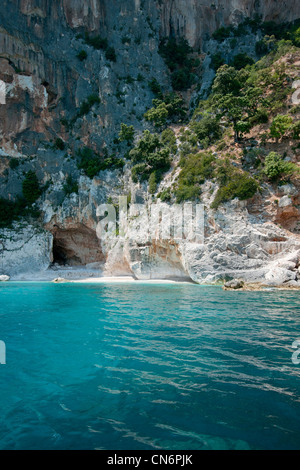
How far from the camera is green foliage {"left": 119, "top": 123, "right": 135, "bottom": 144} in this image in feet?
120

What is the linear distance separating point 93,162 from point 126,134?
19.2 feet

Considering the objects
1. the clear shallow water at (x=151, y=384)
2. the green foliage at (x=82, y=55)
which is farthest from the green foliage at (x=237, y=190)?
the green foliage at (x=82, y=55)

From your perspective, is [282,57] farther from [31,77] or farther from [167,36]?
[31,77]

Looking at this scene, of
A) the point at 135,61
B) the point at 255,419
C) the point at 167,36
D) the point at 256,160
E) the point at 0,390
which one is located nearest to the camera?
the point at 255,419

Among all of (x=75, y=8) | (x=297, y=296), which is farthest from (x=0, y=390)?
(x=75, y=8)

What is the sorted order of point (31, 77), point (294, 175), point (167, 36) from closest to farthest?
point (294, 175), point (31, 77), point (167, 36)

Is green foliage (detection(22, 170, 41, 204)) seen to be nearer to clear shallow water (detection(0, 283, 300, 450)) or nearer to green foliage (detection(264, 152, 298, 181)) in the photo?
green foliage (detection(264, 152, 298, 181))

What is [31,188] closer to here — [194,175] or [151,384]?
[194,175]

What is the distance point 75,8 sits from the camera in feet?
134

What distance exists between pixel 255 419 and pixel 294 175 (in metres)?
24.2

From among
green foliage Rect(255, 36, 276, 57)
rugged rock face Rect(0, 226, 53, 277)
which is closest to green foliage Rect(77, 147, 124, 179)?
rugged rock face Rect(0, 226, 53, 277)

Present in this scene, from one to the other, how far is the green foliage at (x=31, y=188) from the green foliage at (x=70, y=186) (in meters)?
3.89

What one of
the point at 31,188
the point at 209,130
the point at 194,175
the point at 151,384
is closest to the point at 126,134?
the point at 209,130

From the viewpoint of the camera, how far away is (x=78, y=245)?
129 feet
